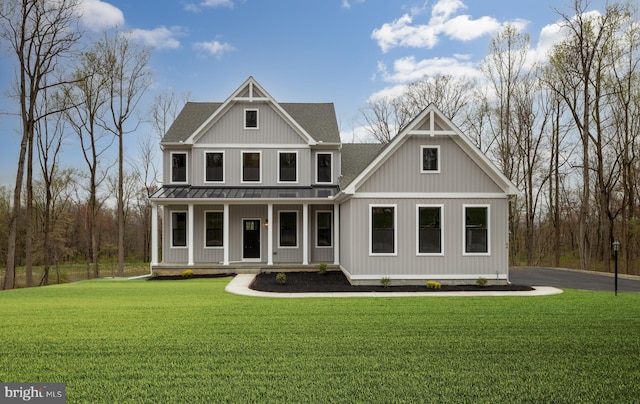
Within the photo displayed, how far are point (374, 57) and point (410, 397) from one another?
73.9ft

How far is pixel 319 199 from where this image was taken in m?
17.0

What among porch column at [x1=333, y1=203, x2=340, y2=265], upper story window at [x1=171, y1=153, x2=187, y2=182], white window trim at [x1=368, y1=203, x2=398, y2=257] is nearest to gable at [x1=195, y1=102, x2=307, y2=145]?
upper story window at [x1=171, y1=153, x2=187, y2=182]

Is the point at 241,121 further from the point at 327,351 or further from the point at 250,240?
the point at 327,351

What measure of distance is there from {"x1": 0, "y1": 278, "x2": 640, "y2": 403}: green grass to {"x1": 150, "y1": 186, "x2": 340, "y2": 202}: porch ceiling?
25.5 ft

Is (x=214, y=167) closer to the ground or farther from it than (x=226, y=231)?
farther from it

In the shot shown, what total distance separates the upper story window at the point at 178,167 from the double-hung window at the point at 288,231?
5.24 m

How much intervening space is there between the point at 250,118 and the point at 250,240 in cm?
597

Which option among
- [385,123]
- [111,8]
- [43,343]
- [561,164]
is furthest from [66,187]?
[561,164]

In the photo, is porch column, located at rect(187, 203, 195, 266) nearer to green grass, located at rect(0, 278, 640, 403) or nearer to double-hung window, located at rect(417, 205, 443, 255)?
green grass, located at rect(0, 278, 640, 403)

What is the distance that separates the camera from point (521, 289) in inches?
492

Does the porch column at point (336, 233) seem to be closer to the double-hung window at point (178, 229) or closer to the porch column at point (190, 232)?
the porch column at point (190, 232)

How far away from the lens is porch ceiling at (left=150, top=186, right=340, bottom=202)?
671 inches

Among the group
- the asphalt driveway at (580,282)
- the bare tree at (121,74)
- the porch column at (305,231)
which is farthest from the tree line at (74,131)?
the asphalt driveway at (580,282)

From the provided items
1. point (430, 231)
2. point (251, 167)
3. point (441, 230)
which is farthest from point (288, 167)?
point (441, 230)
